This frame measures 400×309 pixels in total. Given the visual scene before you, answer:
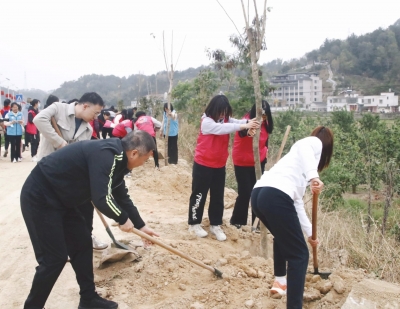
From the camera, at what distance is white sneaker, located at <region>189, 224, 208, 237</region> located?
15.2 feet

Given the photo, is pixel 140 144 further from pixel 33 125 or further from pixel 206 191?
pixel 33 125

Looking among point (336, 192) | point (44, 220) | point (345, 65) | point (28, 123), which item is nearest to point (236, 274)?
point (44, 220)

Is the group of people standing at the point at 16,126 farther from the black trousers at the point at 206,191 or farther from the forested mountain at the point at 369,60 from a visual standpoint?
the forested mountain at the point at 369,60

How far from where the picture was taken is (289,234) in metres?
2.63

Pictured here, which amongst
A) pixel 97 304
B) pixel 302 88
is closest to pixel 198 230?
pixel 97 304

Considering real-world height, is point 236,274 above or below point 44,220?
below

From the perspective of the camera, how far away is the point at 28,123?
1061 centimetres


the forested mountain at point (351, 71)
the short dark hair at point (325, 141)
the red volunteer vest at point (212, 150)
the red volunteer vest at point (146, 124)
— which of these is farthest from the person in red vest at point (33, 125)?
the forested mountain at point (351, 71)

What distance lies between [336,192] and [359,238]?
16.6 feet

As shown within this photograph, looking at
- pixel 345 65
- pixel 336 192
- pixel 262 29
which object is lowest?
pixel 336 192

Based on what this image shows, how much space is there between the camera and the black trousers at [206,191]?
443 cm

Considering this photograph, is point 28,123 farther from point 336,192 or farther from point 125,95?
point 125,95

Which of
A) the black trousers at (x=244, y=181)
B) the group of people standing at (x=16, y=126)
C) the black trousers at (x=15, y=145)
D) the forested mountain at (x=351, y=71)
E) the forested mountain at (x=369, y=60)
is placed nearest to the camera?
the black trousers at (x=244, y=181)

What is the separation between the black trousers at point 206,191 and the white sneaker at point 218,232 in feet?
0.17
